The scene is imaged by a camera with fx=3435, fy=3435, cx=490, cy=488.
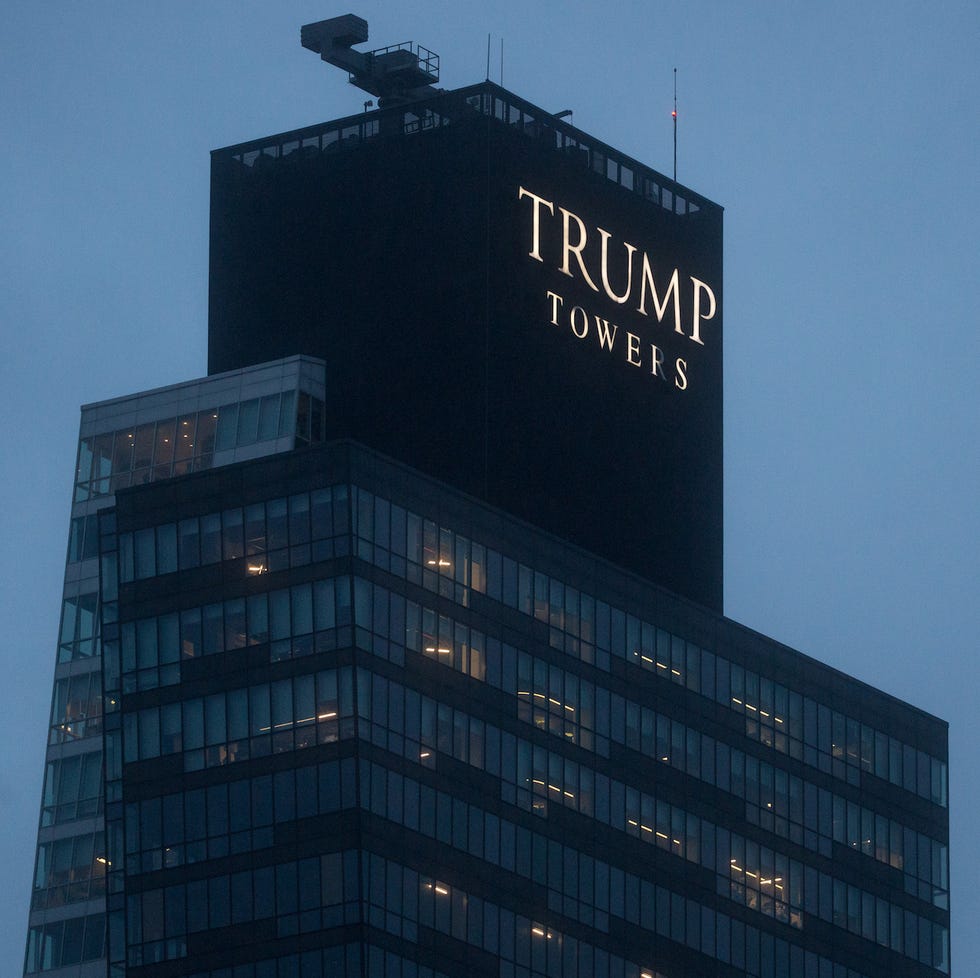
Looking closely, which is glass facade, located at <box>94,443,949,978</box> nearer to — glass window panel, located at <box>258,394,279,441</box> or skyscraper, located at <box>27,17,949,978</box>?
skyscraper, located at <box>27,17,949,978</box>

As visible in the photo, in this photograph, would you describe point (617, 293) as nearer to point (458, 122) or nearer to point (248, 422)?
point (458, 122)

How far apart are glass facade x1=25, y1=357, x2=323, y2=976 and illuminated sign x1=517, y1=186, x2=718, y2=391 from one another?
47.9 ft

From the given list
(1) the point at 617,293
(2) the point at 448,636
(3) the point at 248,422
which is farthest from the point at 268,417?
(1) the point at 617,293

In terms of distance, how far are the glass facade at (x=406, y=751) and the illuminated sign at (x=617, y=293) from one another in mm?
15231

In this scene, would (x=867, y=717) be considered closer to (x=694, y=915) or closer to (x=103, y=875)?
(x=694, y=915)

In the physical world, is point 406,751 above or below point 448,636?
below

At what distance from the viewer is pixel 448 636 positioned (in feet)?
544

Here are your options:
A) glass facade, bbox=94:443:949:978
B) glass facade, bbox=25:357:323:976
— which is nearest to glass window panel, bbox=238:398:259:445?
glass facade, bbox=25:357:323:976

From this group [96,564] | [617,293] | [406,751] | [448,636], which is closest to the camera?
[406,751]

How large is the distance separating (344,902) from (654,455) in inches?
1611

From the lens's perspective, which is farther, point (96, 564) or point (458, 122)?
point (458, 122)

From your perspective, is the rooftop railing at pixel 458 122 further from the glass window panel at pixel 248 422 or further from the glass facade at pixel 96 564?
the glass window panel at pixel 248 422

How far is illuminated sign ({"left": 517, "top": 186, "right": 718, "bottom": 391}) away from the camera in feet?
602

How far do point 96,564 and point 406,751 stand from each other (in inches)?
1006
